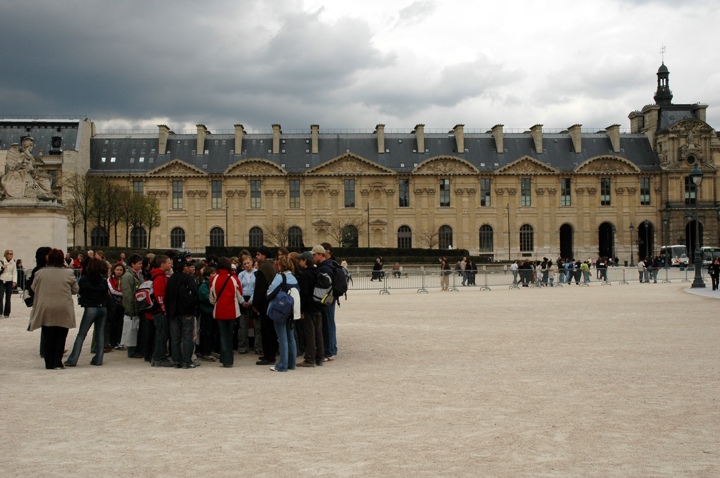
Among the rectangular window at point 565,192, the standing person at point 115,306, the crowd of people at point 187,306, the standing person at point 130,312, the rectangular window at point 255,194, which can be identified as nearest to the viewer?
the crowd of people at point 187,306

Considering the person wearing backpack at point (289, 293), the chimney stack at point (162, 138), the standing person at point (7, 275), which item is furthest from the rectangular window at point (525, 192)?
the person wearing backpack at point (289, 293)

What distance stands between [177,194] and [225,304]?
64635mm

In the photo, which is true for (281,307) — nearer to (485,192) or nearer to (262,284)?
(262,284)

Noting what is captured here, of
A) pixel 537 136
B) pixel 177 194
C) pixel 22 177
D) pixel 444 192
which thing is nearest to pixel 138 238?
pixel 177 194

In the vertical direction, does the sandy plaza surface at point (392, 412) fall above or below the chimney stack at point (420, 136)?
below

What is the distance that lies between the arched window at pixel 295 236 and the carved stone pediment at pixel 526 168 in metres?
21.5

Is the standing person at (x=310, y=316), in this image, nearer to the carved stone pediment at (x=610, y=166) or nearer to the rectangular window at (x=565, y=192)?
the rectangular window at (x=565, y=192)

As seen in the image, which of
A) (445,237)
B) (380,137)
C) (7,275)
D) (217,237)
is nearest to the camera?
(7,275)

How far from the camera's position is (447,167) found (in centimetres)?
7494

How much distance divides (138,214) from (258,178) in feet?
44.9

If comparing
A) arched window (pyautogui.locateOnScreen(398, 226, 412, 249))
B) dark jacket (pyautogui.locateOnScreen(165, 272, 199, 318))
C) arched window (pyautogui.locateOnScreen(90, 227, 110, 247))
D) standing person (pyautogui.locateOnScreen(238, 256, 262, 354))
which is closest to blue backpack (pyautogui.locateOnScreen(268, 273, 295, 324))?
standing person (pyautogui.locateOnScreen(238, 256, 262, 354))

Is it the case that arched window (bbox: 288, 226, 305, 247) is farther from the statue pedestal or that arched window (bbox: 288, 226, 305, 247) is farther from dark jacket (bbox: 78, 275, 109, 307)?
dark jacket (bbox: 78, 275, 109, 307)

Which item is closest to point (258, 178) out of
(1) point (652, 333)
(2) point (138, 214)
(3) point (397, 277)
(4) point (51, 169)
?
(2) point (138, 214)

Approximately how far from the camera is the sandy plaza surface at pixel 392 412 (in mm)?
6285
